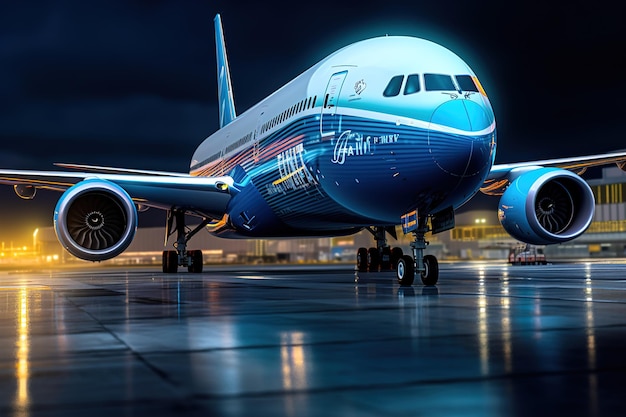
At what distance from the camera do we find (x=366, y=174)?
15.3 metres

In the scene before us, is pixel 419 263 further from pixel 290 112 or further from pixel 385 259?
pixel 385 259

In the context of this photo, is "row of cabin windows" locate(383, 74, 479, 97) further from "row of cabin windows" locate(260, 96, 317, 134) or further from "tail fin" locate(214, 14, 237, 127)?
"tail fin" locate(214, 14, 237, 127)

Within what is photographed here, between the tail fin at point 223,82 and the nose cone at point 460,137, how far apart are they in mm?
20743

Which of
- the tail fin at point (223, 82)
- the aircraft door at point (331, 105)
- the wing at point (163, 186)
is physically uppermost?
the tail fin at point (223, 82)

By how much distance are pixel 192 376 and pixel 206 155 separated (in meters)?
25.5

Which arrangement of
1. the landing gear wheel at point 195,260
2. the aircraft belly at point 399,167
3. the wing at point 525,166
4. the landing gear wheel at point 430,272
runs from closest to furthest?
the aircraft belly at point 399,167
the landing gear wheel at point 430,272
the wing at point 525,166
the landing gear wheel at point 195,260

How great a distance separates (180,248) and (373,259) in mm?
6933

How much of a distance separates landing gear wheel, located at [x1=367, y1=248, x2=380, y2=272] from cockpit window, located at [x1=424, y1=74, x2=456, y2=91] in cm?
1208

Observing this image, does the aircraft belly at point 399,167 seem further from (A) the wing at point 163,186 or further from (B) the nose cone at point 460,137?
(A) the wing at point 163,186

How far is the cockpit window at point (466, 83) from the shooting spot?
14570 mm

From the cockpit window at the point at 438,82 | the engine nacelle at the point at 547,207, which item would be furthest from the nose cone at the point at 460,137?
the engine nacelle at the point at 547,207

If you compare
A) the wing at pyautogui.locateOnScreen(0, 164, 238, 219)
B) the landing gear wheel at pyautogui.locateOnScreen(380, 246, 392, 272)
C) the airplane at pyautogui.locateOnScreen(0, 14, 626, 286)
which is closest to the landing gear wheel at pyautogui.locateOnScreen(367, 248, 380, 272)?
the landing gear wheel at pyautogui.locateOnScreen(380, 246, 392, 272)

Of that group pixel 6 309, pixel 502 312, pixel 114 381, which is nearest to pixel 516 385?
pixel 114 381

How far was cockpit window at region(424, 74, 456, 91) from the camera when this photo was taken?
14477 mm
